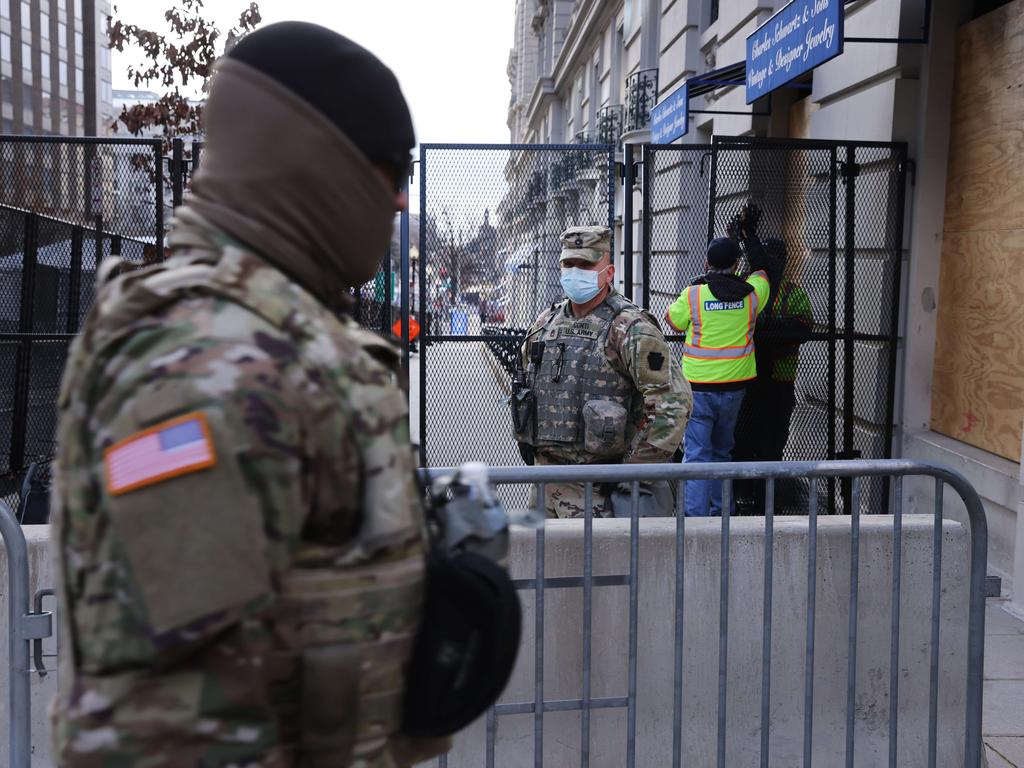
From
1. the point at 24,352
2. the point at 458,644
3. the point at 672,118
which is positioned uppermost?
the point at 672,118

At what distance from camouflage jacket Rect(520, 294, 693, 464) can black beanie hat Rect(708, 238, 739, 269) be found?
7.12 ft

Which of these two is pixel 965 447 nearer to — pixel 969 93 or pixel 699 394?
pixel 699 394

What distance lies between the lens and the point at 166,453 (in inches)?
51.2

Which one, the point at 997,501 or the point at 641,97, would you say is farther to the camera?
the point at 641,97

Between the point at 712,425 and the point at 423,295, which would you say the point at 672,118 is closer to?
the point at 712,425

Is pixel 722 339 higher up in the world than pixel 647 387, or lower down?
higher up

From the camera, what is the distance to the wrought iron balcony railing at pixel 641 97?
1716cm

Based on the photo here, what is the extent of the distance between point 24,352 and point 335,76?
6.62m

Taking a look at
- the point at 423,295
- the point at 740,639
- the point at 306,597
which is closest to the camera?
the point at 306,597

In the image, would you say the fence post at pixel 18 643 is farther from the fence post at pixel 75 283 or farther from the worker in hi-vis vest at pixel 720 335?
the fence post at pixel 75 283

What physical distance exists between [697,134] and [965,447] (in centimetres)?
815

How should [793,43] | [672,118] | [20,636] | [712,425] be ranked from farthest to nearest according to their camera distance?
[672,118] < [793,43] < [712,425] < [20,636]

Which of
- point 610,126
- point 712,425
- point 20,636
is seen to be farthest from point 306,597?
point 610,126

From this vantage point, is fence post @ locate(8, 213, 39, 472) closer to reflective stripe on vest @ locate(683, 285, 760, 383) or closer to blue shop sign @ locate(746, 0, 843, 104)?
reflective stripe on vest @ locate(683, 285, 760, 383)
